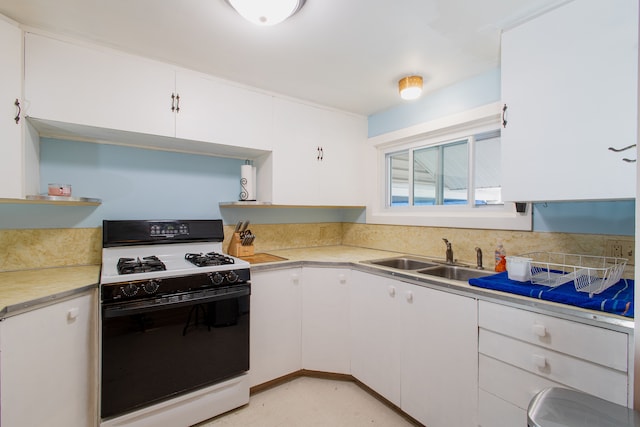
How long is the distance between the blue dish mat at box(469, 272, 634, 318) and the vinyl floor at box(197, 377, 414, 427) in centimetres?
106

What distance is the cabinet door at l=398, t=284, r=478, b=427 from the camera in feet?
4.94

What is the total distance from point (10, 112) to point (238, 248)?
1.50 metres

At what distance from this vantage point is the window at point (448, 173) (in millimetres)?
2217

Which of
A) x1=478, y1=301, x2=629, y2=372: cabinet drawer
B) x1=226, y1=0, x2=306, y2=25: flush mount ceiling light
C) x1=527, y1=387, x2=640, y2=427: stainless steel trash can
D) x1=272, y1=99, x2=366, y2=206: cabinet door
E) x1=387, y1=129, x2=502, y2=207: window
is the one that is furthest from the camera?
x1=272, y1=99, x2=366, y2=206: cabinet door

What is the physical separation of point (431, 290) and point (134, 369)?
1633 millimetres

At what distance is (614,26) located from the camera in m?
1.23

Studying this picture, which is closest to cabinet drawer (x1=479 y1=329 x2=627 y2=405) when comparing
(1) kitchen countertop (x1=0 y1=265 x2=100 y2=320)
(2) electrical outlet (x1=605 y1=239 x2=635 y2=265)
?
(2) electrical outlet (x1=605 y1=239 x2=635 y2=265)

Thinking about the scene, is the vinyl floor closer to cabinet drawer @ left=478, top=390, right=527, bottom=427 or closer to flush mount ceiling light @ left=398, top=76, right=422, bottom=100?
cabinet drawer @ left=478, top=390, right=527, bottom=427

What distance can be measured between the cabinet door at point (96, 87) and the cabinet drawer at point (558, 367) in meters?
2.17

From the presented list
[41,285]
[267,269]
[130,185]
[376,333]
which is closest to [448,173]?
[376,333]

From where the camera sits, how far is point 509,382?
1358mm

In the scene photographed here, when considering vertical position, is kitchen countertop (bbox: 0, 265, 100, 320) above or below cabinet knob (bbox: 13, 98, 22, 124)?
below

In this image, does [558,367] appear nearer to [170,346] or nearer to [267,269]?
[267,269]

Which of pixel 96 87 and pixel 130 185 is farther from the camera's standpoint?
pixel 130 185
